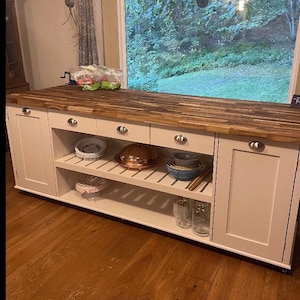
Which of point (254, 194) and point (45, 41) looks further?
point (45, 41)

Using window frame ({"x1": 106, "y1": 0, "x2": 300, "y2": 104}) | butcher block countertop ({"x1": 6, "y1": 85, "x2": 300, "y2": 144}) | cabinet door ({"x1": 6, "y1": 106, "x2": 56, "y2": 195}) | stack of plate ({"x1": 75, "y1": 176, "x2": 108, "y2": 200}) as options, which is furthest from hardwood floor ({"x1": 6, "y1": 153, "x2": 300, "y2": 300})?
window frame ({"x1": 106, "y1": 0, "x2": 300, "y2": 104})

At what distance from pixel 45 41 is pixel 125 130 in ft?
5.63

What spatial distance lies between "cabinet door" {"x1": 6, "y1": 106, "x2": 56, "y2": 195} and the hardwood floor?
1.10 ft

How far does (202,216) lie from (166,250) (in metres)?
0.29

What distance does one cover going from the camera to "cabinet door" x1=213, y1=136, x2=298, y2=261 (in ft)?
4.94

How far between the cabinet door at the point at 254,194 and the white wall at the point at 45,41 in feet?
6.20

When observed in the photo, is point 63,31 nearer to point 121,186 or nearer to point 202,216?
point 121,186

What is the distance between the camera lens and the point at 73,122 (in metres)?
2.06

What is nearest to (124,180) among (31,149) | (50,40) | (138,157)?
(138,157)

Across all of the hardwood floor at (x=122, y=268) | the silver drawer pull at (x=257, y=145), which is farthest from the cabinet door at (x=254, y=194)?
the hardwood floor at (x=122, y=268)

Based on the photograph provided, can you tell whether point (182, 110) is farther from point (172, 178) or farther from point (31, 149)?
point (31, 149)

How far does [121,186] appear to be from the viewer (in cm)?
250

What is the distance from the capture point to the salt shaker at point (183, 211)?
77.6 inches

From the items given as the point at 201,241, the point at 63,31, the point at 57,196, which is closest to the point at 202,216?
the point at 201,241
